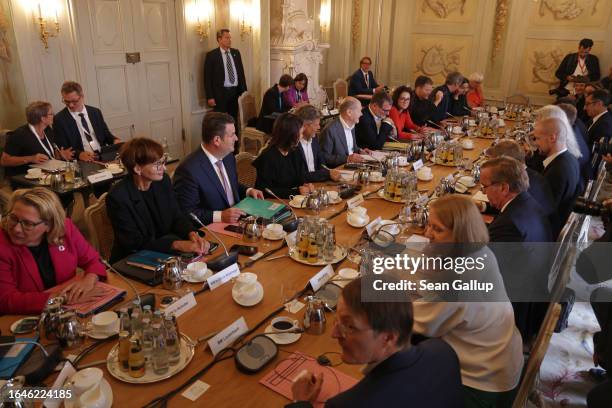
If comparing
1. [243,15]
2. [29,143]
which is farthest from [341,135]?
[243,15]

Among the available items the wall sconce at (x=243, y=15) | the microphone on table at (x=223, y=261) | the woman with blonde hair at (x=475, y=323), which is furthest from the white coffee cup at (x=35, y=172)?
the wall sconce at (x=243, y=15)

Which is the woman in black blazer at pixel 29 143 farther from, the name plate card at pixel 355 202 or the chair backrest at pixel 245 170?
the name plate card at pixel 355 202

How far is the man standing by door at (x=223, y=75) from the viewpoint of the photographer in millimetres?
6598

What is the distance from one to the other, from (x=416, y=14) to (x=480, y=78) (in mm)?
2836

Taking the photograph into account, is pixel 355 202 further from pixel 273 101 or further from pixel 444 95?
pixel 444 95

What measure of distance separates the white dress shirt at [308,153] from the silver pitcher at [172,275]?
205 centimetres

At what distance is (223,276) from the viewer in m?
2.13

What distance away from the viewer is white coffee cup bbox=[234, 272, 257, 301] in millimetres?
1968

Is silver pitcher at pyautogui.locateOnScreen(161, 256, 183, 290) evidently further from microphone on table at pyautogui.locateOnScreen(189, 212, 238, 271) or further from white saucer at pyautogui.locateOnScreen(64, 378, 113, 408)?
white saucer at pyautogui.locateOnScreen(64, 378, 113, 408)

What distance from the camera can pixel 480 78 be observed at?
741 centimetres

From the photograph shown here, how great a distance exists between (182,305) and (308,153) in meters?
2.36

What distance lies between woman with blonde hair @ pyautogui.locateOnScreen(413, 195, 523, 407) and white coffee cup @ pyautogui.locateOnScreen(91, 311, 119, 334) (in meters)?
1.13

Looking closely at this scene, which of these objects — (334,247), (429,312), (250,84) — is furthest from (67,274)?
(250,84)

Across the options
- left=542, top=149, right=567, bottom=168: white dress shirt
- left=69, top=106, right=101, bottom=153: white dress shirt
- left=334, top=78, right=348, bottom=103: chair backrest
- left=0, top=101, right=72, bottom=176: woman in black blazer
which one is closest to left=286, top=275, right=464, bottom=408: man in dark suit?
left=542, top=149, right=567, bottom=168: white dress shirt
